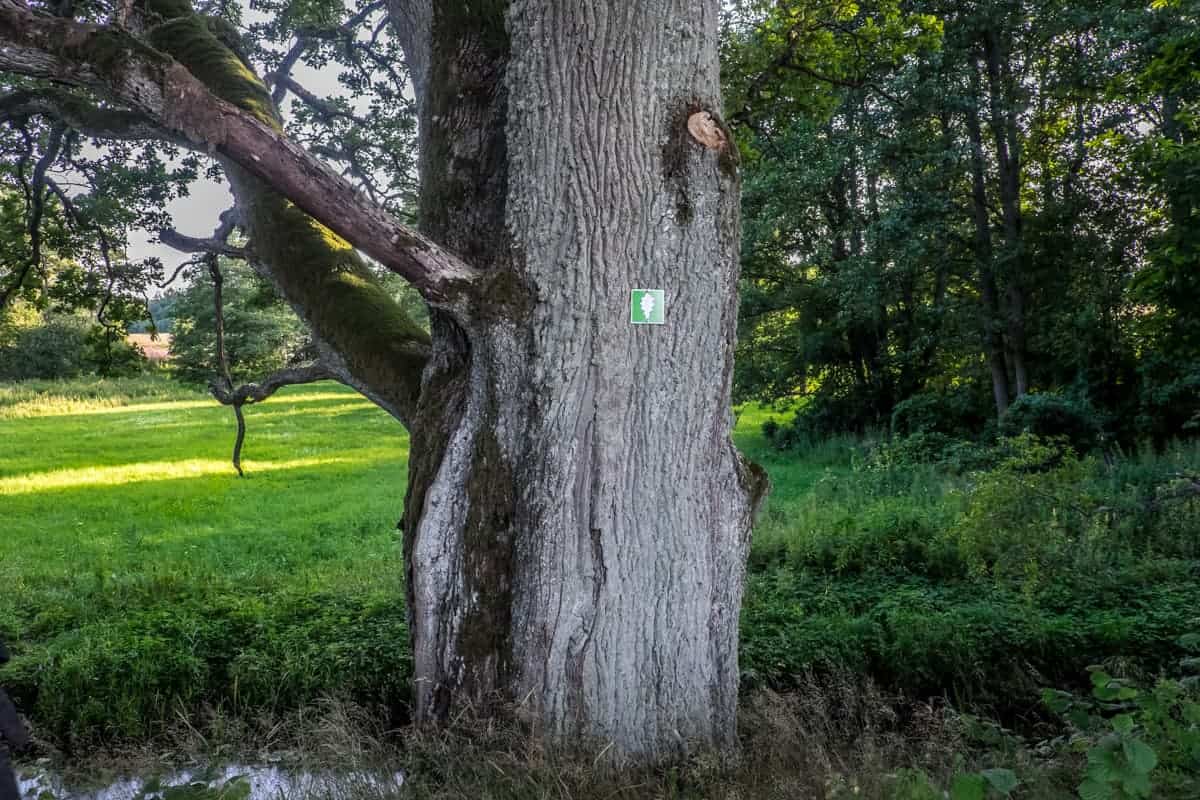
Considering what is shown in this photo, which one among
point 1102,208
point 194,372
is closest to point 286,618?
point 194,372

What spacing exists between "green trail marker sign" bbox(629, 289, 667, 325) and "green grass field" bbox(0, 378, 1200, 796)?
2.62 m

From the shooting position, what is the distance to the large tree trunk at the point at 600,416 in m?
3.90

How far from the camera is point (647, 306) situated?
3.94 meters

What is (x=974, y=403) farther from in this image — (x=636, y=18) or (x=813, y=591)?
(x=636, y=18)

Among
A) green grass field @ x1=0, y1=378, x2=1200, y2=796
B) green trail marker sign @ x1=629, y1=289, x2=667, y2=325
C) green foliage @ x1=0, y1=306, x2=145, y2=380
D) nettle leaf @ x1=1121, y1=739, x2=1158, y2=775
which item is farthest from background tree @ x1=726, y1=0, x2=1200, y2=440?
green foliage @ x1=0, y1=306, x2=145, y2=380

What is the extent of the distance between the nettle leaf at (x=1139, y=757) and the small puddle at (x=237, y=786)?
2761 mm

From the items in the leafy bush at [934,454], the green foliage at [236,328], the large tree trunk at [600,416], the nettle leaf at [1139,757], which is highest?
the green foliage at [236,328]

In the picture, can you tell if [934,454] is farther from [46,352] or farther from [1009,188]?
[46,352]

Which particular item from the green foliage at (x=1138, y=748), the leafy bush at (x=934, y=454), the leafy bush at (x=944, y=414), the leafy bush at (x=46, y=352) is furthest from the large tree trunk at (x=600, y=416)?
the leafy bush at (x=46, y=352)

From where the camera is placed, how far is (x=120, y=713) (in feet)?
18.6

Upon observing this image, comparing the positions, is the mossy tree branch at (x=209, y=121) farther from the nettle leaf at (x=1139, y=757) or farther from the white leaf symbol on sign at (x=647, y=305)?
the nettle leaf at (x=1139, y=757)

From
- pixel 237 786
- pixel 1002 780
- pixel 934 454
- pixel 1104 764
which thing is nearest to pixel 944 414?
pixel 934 454

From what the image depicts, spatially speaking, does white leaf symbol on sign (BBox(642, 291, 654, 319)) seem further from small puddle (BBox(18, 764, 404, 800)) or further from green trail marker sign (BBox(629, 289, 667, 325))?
small puddle (BBox(18, 764, 404, 800))

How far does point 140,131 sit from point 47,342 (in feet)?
147
